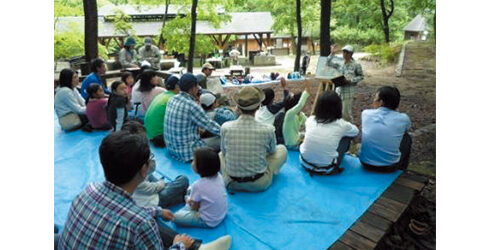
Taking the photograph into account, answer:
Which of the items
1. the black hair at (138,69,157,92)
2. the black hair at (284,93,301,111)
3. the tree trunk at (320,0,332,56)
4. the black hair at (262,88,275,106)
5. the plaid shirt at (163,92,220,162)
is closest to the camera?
the plaid shirt at (163,92,220,162)

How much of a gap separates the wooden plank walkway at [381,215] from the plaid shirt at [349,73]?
90.4 inches

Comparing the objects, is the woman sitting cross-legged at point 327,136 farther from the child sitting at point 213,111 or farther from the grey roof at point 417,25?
the grey roof at point 417,25

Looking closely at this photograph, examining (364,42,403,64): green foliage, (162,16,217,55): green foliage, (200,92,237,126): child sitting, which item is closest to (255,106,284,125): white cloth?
(200,92,237,126): child sitting

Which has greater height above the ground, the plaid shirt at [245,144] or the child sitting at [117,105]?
the child sitting at [117,105]

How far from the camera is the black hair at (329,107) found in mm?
3178

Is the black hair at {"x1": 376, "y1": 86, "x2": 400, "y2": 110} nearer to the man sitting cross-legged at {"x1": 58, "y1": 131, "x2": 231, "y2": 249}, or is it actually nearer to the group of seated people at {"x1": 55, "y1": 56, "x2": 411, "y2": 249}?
the group of seated people at {"x1": 55, "y1": 56, "x2": 411, "y2": 249}

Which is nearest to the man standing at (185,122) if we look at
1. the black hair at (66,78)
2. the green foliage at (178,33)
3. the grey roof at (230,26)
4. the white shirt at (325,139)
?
the white shirt at (325,139)

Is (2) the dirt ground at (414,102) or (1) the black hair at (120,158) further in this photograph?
(2) the dirt ground at (414,102)

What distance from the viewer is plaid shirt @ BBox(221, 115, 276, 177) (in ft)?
A: 9.34

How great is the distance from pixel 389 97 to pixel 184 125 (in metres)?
2.13

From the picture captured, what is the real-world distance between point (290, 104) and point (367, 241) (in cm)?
204

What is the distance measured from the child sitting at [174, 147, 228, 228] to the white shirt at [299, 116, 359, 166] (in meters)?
1.19

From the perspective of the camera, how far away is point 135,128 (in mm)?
2473

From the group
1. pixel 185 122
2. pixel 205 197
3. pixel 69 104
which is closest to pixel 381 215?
pixel 205 197
